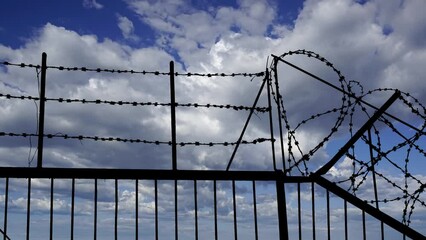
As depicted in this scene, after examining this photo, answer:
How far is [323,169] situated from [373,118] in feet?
3.31

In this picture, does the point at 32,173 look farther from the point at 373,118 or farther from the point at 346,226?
the point at 373,118

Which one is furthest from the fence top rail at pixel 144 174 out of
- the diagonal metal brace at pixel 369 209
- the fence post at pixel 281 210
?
the diagonal metal brace at pixel 369 209

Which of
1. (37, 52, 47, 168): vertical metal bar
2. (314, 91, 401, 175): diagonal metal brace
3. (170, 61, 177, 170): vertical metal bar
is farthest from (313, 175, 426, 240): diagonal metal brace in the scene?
(37, 52, 47, 168): vertical metal bar

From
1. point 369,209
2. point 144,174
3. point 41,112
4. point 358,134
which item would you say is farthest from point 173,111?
point 369,209

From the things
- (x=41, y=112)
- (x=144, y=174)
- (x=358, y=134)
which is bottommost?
(x=144, y=174)

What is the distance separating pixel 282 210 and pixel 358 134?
4.63 ft

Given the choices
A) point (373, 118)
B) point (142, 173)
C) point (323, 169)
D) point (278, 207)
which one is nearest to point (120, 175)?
point (142, 173)

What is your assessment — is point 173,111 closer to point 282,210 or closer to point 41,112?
point 41,112

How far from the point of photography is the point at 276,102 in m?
7.79

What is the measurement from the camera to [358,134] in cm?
724

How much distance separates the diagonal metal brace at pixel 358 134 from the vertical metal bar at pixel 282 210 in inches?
19.5

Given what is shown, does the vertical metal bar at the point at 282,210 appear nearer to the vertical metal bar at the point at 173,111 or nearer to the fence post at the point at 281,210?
the fence post at the point at 281,210

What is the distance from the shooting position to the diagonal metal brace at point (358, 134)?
7.02 m

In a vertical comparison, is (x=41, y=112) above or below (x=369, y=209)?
above
